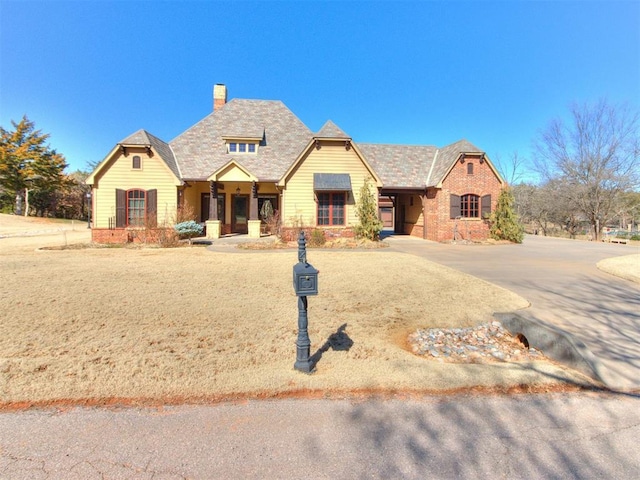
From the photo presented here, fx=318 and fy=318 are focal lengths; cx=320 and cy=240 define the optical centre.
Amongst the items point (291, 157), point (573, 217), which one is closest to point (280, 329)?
point (291, 157)

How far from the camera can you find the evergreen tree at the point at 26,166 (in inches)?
1315

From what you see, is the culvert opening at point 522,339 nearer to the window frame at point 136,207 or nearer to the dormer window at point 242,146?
the window frame at point 136,207

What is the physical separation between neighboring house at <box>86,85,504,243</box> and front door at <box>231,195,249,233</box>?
62mm

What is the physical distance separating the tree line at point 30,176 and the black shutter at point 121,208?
26710mm

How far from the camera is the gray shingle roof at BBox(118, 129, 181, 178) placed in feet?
53.8

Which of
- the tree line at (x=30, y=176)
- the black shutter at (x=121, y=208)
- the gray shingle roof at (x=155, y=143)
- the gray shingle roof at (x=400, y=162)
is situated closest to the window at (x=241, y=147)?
the gray shingle roof at (x=155, y=143)

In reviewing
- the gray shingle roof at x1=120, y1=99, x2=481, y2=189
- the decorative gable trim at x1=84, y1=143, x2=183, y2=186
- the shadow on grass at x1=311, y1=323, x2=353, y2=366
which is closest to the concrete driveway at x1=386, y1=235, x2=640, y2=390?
the shadow on grass at x1=311, y1=323, x2=353, y2=366

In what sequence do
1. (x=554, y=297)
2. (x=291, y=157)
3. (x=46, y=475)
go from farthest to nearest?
1. (x=291, y=157)
2. (x=554, y=297)
3. (x=46, y=475)

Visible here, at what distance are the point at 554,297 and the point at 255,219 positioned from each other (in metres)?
14.1

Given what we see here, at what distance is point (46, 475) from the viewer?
2.10 metres

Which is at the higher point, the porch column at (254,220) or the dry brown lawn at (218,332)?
the porch column at (254,220)

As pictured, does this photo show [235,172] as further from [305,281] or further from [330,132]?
[305,281]

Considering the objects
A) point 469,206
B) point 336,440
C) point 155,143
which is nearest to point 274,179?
point 155,143

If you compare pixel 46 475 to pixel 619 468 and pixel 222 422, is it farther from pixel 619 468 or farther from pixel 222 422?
pixel 619 468
